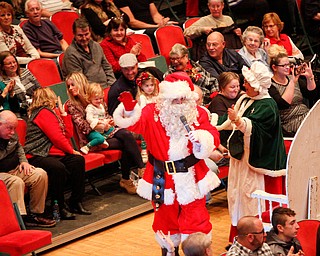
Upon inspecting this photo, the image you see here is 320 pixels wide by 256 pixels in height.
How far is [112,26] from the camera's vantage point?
8.77 m

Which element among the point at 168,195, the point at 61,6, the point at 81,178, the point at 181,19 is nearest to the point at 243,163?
the point at 168,195

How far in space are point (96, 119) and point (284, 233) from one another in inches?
104

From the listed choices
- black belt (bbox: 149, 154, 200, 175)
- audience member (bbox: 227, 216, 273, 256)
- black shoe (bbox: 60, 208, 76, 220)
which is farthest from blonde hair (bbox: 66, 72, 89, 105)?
audience member (bbox: 227, 216, 273, 256)

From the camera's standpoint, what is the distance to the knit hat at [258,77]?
254 inches

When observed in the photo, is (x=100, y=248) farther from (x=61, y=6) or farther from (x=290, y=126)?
(x=61, y=6)

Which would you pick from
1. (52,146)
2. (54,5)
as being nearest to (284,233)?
(52,146)

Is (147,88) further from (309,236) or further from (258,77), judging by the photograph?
(309,236)

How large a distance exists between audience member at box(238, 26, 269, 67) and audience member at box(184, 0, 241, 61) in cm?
40

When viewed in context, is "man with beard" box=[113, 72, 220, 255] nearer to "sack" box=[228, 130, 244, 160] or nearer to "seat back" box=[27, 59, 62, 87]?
"sack" box=[228, 130, 244, 160]

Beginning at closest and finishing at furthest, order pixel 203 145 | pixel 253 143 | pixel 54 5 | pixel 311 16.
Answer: pixel 203 145
pixel 253 143
pixel 54 5
pixel 311 16

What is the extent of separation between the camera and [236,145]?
21.8ft

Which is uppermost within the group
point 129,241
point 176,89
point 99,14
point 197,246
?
point 99,14

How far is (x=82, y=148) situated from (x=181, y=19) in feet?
12.6

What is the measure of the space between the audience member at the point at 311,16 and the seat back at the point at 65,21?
267cm
